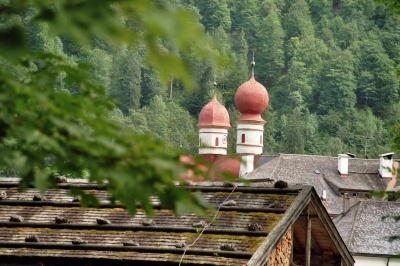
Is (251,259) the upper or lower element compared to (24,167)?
lower

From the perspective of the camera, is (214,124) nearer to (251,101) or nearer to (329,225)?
(251,101)

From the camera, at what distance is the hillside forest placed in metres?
119

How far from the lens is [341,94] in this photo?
133875 millimetres

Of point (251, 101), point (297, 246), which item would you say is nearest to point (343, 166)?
point (251, 101)

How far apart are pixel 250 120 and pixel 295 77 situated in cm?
6301

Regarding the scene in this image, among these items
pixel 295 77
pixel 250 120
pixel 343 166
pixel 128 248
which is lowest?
pixel 343 166

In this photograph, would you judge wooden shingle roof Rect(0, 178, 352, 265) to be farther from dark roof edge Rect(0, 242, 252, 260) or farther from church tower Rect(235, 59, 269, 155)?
church tower Rect(235, 59, 269, 155)

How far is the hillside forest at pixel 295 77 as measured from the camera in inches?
4690

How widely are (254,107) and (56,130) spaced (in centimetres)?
7626

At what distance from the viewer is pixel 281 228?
9977 mm

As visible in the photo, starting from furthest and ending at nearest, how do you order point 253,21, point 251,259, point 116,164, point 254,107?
point 253,21 → point 254,107 → point 251,259 → point 116,164

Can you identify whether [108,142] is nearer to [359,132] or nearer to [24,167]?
[24,167]

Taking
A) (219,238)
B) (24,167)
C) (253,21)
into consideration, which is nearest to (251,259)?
(219,238)

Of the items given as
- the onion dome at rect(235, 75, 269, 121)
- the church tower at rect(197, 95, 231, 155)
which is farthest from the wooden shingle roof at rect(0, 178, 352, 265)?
the onion dome at rect(235, 75, 269, 121)
